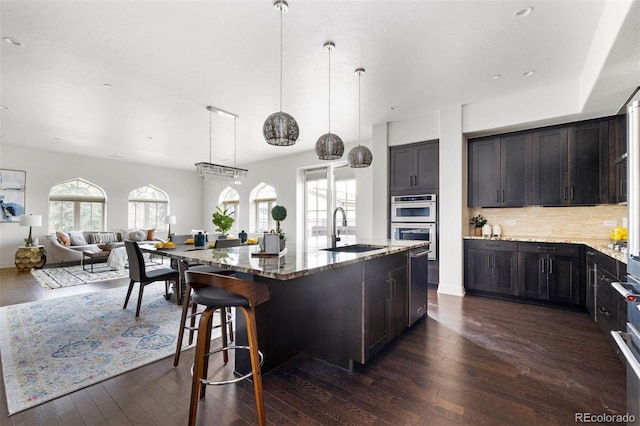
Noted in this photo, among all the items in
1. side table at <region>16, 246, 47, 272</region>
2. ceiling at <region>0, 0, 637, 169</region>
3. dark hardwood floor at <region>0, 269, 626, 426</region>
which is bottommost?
dark hardwood floor at <region>0, 269, 626, 426</region>

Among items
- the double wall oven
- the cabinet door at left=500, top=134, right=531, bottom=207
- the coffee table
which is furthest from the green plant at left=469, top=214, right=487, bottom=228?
the coffee table

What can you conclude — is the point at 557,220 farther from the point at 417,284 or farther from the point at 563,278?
the point at 417,284

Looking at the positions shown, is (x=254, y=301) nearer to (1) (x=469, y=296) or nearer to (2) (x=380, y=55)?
(2) (x=380, y=55)

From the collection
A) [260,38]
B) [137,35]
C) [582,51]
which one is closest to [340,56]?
[260,38]

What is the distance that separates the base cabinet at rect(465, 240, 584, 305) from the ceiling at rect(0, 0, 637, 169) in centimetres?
215

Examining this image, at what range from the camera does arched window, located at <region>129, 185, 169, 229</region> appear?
354 inches

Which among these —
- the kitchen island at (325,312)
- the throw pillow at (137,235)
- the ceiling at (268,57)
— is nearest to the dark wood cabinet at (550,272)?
the ceiling at (268,57)

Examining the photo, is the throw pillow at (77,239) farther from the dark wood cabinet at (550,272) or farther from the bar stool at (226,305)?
the dark wood cabinet at (550,272)

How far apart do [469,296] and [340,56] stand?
377 cm

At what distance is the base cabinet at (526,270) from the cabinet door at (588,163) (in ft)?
2.41

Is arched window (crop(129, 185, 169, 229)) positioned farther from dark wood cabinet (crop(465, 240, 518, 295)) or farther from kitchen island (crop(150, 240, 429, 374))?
dark wood cabinet (crop(465, 240, 518, 295))

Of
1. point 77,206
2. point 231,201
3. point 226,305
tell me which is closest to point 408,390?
point 226,305

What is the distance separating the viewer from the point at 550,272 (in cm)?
374

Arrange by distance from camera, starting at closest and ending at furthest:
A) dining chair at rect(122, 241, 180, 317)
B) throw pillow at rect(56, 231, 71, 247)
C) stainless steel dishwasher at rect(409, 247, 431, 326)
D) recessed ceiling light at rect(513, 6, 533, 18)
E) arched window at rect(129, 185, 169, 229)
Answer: recessed ceiling light at rect(513, 6, 533, 18) < stainless steel dishwasher at rect(409, 247, 431, 326) < dining chair at rect(122, 241, 180, 317) < throw pillow at rect(56, 231, 71, 247) < arched window at rect(129, 185, 169, 229)
